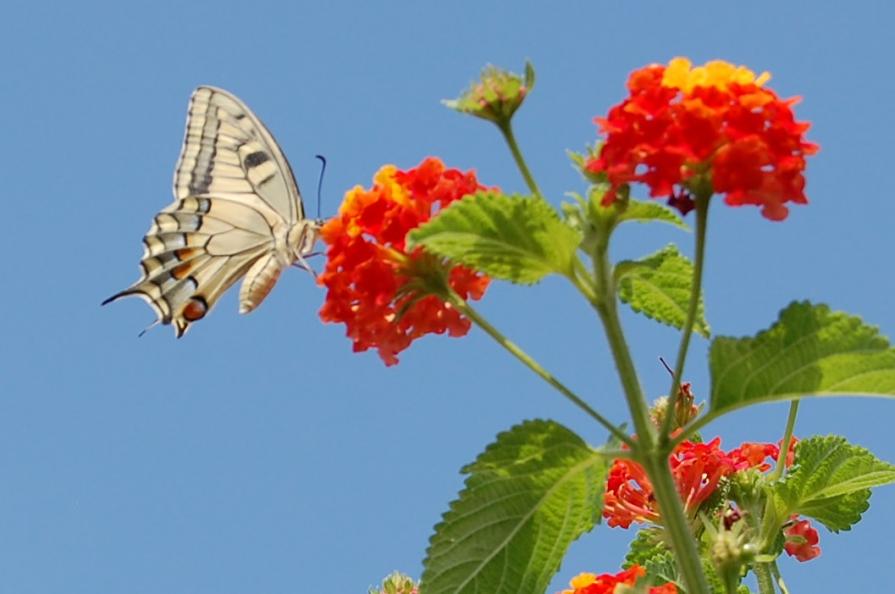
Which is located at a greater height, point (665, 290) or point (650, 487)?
point (665, 290)

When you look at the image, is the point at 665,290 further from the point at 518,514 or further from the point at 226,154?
Result: the point at 226,154

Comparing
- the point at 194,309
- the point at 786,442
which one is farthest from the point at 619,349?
the point at 194,309

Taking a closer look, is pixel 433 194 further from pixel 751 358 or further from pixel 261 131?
pixel 261 131

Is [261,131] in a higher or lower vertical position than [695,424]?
higher

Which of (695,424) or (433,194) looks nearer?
(695,424)

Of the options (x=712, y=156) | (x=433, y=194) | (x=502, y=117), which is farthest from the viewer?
(x=433, y=194)

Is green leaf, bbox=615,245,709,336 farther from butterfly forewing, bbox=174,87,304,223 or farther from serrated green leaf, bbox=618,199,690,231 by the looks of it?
butterfly forewing, bbox=174,87,304,223

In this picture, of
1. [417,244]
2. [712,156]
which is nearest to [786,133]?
[712,156]
